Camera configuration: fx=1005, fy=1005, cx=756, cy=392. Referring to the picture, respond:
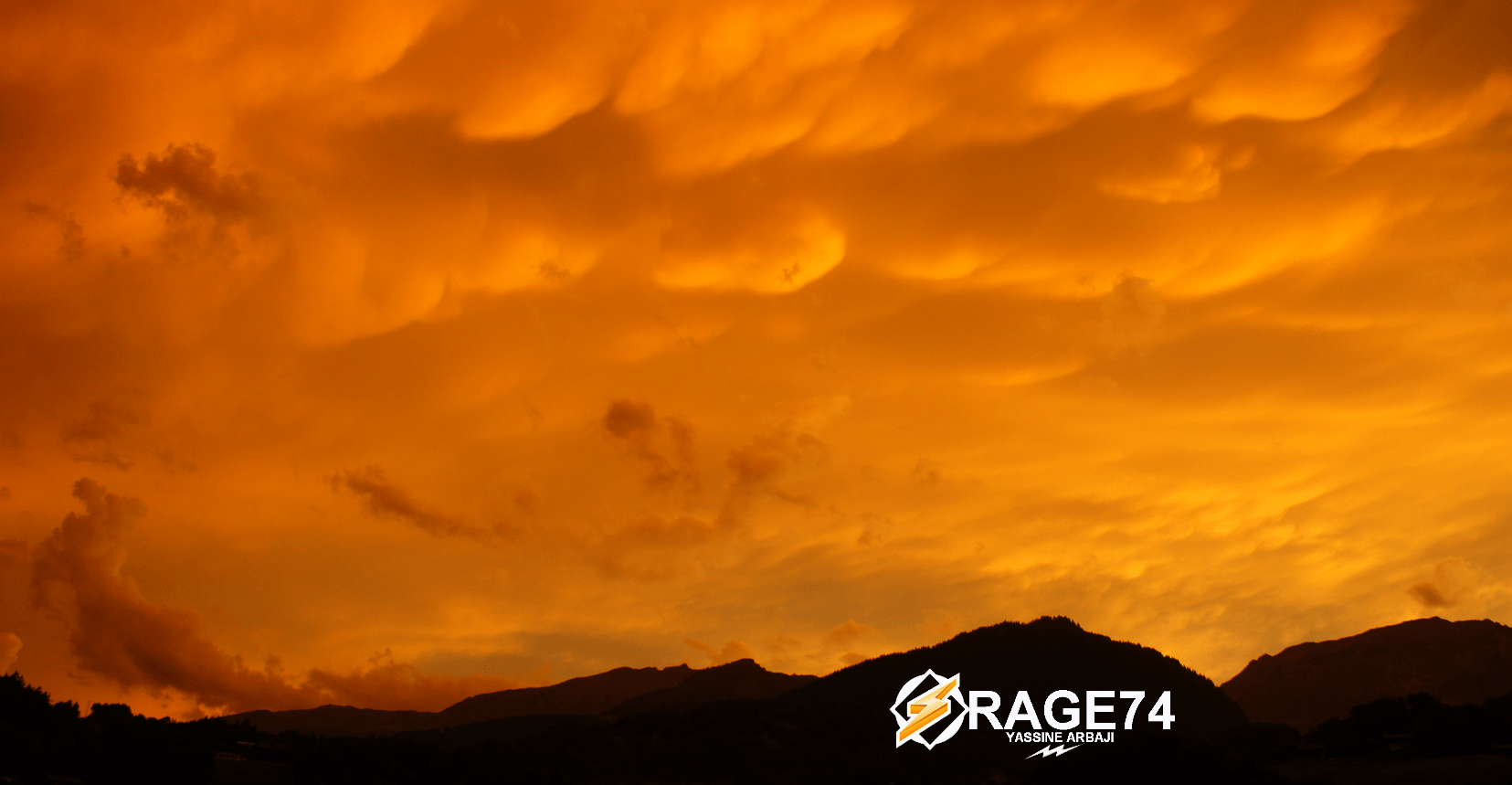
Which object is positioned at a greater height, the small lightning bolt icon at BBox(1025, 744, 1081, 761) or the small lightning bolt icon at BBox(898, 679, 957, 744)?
the small lightning bolt icon at BBox(898, 679, 957, 744)

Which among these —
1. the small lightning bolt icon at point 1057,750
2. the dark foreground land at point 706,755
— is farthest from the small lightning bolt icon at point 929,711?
the small lightning bolt icon at point 1057,750

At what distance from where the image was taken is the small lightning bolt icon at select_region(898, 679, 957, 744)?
7317 inches

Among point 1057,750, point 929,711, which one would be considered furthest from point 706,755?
point 1057,750

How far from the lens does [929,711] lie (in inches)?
7500

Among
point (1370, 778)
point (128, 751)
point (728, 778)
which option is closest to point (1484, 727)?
point (1370, 778)

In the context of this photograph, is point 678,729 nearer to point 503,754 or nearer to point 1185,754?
point 503,754

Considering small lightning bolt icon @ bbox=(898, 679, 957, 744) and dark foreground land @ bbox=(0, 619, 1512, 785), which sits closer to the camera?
dark foreground land @ bbox=(0, 619, 1512, 785)

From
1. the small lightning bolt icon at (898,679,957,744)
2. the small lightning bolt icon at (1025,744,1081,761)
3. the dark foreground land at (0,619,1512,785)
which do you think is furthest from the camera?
the small lightning bolt icon at (898,679,957,744)

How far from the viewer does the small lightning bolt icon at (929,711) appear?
186 m

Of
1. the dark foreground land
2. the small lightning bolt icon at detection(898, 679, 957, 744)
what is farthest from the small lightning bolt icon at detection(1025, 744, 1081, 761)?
the small lightning bolt icon at detection(898, 679, 957, 744)

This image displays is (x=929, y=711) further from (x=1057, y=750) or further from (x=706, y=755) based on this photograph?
(x=1057, y=750)

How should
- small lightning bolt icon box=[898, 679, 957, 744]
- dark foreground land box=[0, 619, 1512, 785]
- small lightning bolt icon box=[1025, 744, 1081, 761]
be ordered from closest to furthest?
dark foreground land box=[0, 619, 1512, 785] < small lightning bolt icon box=[1025, 744, 1081, 761] < small lightning bolt icon box=[898, 679, 957, 744]

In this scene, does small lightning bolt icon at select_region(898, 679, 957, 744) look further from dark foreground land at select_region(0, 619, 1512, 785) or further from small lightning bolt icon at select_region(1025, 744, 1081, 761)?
small lightning bolt icon at select_region(1025, 744, 1081, 761)

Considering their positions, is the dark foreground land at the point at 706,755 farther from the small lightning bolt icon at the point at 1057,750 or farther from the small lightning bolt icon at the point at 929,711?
the small lightning bolt icon at the point at 929,711
